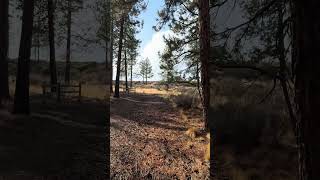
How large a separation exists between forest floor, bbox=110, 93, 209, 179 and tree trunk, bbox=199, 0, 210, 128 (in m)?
0.27

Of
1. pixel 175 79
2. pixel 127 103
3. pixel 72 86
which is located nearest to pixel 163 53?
pixel 175 79

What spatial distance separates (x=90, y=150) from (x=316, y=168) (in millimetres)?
2777

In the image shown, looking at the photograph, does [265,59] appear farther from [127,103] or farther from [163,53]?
[127,103]

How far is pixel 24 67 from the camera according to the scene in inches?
178

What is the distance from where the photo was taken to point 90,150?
4719 mm

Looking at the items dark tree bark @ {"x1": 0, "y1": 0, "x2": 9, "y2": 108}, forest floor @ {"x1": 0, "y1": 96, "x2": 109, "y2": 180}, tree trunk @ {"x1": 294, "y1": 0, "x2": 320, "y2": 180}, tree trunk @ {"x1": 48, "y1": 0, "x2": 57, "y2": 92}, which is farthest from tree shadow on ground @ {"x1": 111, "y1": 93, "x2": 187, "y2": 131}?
tree trunk @ {"x1": 294, "y1": 0, "x2": 320, "y2": 180}

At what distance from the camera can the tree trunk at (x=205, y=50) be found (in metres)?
4.56

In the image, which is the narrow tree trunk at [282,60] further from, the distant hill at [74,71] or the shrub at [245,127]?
the distant hill at [74,71]

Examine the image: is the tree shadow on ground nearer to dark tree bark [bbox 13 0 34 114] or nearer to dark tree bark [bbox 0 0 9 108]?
dark tree bark [bbox 13 0 34 114]

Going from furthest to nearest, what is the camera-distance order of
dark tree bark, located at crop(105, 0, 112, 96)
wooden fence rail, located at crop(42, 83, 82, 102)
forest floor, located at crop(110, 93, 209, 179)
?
1. dark tree bark, located at crop(105, 0, 112, 96)
2. wooden fence rail, located at crop(42, 83, 82, 102)
3. forest floor, located at crop(110, 93, 209, 179)

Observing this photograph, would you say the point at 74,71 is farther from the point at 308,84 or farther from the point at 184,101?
the point at 308,84

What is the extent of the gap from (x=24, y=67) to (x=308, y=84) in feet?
10.2

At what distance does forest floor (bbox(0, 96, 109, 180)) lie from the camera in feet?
14.0

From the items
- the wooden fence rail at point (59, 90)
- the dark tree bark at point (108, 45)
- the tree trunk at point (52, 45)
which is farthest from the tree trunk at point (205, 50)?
the tree trunk at point (52, 45)
